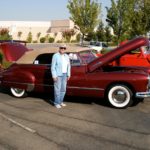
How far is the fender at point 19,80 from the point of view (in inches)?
383

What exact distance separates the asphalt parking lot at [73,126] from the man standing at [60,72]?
0.37 meters

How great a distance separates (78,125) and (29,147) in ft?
5.07

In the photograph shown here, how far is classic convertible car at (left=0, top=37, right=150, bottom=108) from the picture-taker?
28.2ft

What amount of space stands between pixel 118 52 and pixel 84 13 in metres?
23.5

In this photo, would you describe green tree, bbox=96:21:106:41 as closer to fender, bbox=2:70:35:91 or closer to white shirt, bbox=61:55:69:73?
fender, bbox=2:70:35:91

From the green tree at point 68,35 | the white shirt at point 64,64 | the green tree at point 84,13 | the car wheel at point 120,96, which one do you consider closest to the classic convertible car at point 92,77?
the car wheel at point 120,96

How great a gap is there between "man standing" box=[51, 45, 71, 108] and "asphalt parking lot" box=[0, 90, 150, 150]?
0.37 m

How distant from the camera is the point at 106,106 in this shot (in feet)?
29.2

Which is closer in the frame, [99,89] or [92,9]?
[99,89]

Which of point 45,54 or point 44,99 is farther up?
point 45,54

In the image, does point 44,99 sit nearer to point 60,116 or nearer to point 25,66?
point 25,66

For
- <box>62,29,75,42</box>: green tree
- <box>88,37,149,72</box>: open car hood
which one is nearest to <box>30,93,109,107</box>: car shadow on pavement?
<box>88,37,149,72</box>: open car hood

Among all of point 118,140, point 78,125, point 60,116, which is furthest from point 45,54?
point 118,140

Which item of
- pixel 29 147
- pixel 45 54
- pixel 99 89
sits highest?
pixel 45 54
